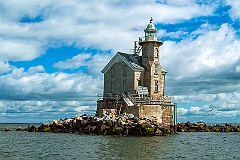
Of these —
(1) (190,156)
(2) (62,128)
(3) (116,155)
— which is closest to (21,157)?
(3) (116,155)

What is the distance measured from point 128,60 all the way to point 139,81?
2652 mm

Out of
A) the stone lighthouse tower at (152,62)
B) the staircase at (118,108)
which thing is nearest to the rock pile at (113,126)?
the staircase at (118,108)

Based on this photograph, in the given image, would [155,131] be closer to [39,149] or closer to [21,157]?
[39,149]

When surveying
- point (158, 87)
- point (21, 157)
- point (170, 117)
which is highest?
point (158, 87)

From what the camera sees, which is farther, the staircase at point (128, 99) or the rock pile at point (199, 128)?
the rock pile at point (199, 128)

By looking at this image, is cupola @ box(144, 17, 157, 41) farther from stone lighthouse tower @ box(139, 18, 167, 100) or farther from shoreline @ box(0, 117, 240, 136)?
shoreline @ box(0, 117, 240, 136)

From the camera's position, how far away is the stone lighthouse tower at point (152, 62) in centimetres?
4322

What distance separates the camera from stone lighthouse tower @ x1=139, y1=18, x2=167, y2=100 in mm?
43219

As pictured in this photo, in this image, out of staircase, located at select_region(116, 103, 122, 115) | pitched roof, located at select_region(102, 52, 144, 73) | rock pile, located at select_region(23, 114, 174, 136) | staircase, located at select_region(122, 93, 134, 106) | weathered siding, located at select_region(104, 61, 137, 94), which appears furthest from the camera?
pitched roof, located at select_region(102, 52, 144, 73)

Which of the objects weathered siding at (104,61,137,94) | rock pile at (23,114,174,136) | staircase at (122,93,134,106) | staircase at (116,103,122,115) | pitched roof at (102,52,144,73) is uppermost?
pitched roof at (102,52,144,73)

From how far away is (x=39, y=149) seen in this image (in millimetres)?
24016

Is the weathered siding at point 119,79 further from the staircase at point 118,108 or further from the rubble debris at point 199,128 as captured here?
the rubble debris at point 199,128

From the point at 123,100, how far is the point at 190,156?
19.9 m

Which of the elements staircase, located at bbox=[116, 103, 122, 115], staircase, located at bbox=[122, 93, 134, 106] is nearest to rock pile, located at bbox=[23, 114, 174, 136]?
staircase, located at bbox=[122, 93, 134, 106]
